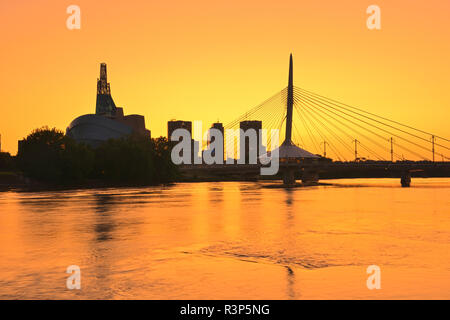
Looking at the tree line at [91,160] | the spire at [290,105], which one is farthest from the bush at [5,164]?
the spire at [290,105]

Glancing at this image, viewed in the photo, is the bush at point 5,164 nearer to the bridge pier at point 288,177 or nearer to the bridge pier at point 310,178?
the bridge pier at point 288,177

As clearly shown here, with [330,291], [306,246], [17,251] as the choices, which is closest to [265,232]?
[306,246]

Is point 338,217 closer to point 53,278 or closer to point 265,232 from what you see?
point 265,232

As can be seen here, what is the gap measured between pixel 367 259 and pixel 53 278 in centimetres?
1296

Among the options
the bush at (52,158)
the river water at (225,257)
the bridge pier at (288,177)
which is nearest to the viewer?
the river water at (225,257)

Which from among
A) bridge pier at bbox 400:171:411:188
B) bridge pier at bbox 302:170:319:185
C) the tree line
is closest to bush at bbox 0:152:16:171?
the tree line

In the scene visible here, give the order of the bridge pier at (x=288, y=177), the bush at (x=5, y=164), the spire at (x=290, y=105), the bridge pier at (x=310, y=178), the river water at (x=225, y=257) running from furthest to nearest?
the bridge pier at (x=310, y=178) < the bush at (x=5, y=164) < the bridge pier at (x=288, y=177) < the spire at (x=290, y=105) < the river water at (x=225, y=257)

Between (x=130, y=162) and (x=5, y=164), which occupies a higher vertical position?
(x=5, y=164)

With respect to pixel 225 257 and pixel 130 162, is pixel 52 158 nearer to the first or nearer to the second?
pixel 130 162

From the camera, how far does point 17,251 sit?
26562 mm

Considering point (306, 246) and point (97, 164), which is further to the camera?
point (97, 164)

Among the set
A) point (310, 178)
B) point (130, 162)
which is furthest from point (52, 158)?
point (310, 178)

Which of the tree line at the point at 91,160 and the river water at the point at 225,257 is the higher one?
the tree line at the point at 91,160

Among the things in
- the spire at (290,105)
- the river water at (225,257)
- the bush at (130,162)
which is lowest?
the river water at (225,257)
